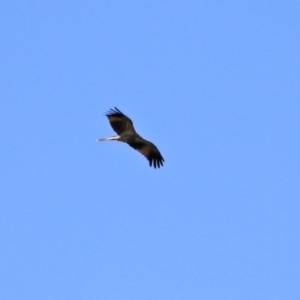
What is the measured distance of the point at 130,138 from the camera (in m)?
62.3

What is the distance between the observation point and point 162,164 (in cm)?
6469

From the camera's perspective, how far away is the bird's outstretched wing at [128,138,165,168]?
63.4m

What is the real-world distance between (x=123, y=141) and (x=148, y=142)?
135 centimetres

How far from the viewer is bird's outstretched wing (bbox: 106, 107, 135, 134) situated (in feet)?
201

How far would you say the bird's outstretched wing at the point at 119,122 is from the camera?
201 feet

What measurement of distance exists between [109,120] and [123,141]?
1407 millimetres

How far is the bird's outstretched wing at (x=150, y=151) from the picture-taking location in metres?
63.4

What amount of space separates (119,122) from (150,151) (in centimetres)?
294

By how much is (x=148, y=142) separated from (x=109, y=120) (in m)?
2.64

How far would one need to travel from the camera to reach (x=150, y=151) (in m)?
64.0

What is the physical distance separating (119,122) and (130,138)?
3.50 ft

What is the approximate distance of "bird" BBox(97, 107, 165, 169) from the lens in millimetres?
61250

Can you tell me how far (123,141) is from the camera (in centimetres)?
6244

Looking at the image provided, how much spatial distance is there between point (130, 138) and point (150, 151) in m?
1.91
